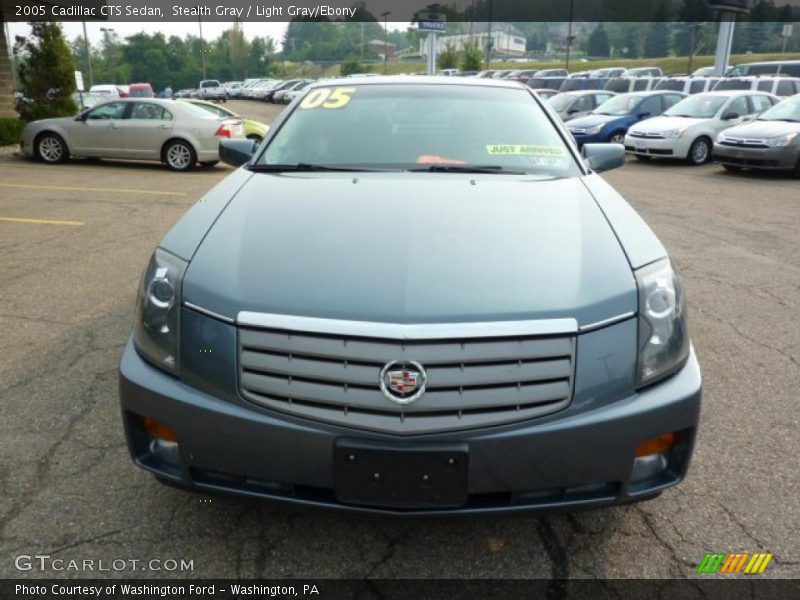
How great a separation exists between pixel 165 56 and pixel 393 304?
3823 inches

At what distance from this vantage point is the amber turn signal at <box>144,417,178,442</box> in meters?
2.07

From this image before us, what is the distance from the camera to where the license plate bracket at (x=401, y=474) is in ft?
6.18

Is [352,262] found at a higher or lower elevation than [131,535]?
higher

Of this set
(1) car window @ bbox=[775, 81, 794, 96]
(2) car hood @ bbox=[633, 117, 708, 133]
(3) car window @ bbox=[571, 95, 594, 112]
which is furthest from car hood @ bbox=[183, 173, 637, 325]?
(1) car window @ bbox=[775, 81, 794, 96]

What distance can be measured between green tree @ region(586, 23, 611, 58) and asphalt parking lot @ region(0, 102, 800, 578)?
327 ft

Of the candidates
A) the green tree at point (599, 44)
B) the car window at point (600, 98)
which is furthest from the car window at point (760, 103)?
the green tree at point (599, 44)

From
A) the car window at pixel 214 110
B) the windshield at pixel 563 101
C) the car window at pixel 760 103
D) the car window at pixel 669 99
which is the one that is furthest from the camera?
the windshield at pixel 563 101

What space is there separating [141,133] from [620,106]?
11.3m

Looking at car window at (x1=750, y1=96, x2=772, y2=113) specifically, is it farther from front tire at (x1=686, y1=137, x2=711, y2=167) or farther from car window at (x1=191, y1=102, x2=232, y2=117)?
car window at (x1=191, y1=102, x2=232, y2=117)

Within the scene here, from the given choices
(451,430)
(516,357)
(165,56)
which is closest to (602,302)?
(516,357)

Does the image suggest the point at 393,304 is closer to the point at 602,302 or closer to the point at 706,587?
the point at 602,302

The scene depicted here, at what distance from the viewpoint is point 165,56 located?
290 ft

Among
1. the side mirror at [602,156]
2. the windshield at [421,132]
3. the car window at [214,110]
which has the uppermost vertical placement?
the windshield at [421,132]

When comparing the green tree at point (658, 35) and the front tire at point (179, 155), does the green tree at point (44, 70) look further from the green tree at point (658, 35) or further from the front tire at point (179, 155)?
the green tree at point (658, 35)
